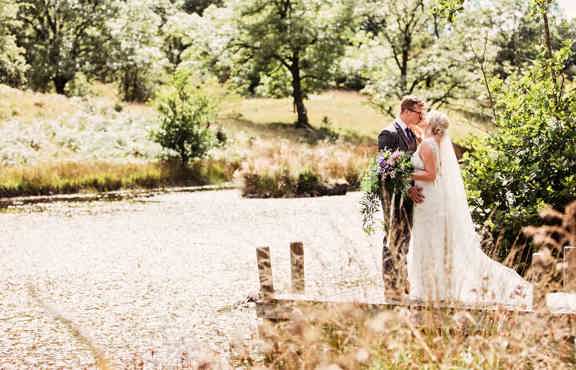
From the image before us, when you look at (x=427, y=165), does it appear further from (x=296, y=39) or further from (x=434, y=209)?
(x=296, y=39)

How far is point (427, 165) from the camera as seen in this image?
6.57m

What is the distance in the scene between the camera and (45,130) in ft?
95.8

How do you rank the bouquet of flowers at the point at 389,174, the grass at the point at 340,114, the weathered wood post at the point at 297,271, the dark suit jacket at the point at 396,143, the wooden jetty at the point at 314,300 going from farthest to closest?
the grass at the point at 340,114, the dark suit jacket at the point at 396,143, the bouquet of flowers at the point at 389,174, the weathered wood post at the point at 297,271, the wooden jetty at the point at 314,300

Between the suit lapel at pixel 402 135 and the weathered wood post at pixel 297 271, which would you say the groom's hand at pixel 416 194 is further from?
the weathered wood post at pixel 297 271

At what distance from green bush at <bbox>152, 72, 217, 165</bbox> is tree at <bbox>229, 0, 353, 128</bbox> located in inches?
544

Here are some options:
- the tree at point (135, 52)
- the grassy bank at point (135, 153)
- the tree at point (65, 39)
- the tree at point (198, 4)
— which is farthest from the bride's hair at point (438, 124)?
the tree at point (198, 4)

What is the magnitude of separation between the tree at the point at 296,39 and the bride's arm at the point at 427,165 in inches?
1260

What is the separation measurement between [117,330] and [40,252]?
5.72 m

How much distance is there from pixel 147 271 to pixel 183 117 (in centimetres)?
1481

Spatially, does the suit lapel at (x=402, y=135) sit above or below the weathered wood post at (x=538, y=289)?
above

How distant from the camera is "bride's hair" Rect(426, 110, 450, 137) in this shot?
6.47 m

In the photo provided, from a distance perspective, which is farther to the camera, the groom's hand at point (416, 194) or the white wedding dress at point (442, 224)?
the groom's hand at point (416, 194)

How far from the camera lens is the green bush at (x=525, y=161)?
775cm

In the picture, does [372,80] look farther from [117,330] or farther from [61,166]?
[117,330]
